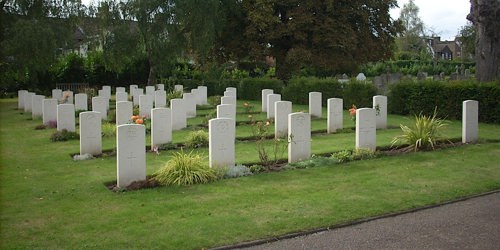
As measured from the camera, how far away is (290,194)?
28.6ft

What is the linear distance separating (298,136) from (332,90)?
1510 cm

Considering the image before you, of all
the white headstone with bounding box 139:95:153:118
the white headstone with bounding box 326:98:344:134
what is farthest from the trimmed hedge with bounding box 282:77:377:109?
the white headstone with bounding box 139:95:153:118

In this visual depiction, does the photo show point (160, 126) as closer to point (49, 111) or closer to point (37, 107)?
point (49, 111)

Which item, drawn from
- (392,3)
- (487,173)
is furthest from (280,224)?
(392,3)

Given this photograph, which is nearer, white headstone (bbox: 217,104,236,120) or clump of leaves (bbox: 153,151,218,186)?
clump of leaves (bbox: 153,151,218,186)

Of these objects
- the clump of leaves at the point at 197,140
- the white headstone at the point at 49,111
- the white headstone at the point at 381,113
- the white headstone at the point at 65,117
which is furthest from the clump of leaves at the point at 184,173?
the white headstone at the point at 49,111

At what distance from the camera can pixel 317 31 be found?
111ft

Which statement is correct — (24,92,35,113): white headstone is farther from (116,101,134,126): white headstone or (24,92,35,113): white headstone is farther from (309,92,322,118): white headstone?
(309,92,322,118): white headstone

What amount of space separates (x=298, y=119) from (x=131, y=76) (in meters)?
35.1

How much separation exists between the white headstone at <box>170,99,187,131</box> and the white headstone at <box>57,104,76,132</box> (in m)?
3.29

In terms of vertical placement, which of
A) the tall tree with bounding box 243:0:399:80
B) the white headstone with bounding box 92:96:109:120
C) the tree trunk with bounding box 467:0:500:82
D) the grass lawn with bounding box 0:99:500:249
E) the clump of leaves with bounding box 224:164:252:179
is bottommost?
the grass lawn with bounding box 0:99:500:249

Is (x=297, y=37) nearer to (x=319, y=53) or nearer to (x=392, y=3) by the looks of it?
(x=319, y=53)

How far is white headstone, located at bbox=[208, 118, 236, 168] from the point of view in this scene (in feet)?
33.3

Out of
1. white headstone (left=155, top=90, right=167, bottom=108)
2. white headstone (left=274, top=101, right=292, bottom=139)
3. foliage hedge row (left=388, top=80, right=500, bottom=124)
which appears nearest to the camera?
white headstone (left=274, top=101, right=292, bottom=139)
